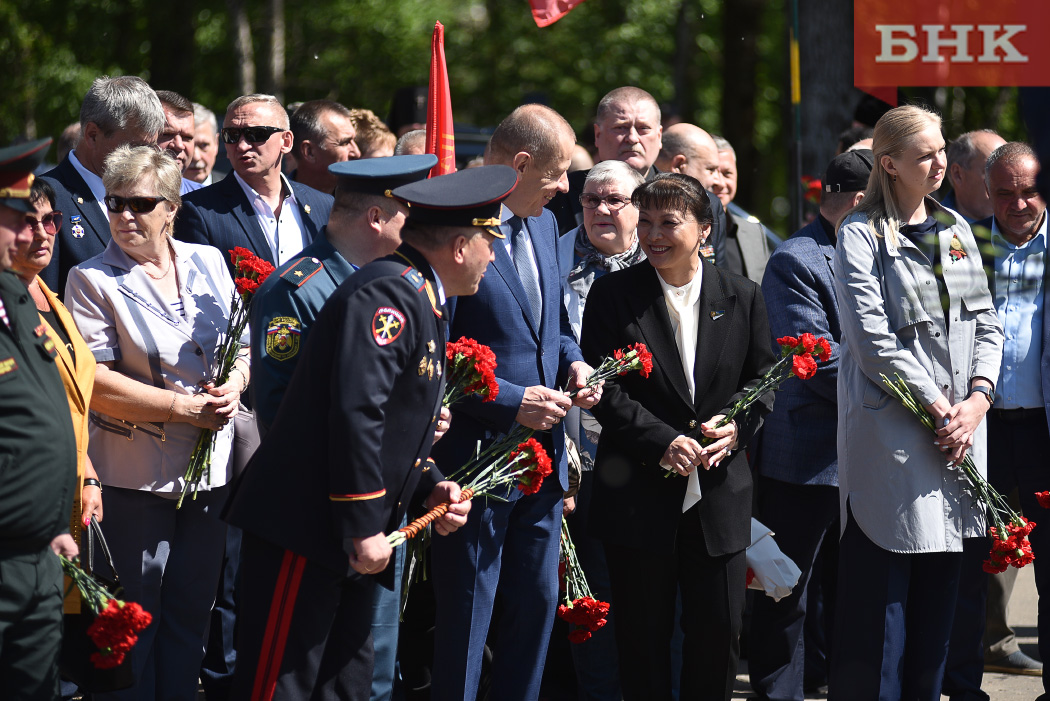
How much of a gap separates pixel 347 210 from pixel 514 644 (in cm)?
168

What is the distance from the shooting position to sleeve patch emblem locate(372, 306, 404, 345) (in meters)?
3.39

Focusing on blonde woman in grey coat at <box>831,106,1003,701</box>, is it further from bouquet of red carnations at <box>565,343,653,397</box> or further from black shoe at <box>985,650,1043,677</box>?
black shoe at <box>985,650,1043,677</box>

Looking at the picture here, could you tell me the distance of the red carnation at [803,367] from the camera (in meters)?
4.40

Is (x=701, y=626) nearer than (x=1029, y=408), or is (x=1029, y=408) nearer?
(x=701, y=626)

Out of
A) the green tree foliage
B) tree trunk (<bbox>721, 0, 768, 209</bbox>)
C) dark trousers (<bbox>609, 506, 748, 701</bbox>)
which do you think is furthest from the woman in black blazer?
the green tree foliage

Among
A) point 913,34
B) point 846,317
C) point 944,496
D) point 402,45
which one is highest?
point 402,45

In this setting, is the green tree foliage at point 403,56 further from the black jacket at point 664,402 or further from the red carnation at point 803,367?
the red carnation at point 803,367

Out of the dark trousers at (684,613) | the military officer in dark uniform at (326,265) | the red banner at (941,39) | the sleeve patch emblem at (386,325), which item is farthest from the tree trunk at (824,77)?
the sleeve patch emblem at (386,325)

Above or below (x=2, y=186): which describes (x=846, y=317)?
below

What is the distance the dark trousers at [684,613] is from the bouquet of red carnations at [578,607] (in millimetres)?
134

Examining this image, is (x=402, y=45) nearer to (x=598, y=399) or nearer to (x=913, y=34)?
(x=913, y=34)

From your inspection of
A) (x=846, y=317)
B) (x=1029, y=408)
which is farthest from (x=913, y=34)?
(x=846, y=317)

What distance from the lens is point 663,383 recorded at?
4547 mm

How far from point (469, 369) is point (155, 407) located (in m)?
1.14
